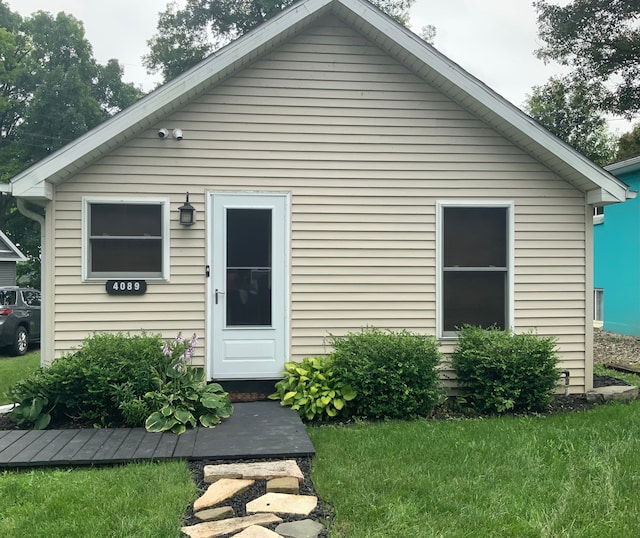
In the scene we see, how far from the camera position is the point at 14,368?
10.0 meters

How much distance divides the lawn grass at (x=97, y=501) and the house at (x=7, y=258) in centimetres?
1739

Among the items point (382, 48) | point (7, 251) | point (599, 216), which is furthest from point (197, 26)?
point (382, 48)

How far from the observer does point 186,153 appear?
6266 millimetres

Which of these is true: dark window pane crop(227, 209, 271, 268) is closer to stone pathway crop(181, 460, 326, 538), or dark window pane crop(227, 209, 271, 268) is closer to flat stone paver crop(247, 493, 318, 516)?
stone pathway crop(181, 460, 326, 538)

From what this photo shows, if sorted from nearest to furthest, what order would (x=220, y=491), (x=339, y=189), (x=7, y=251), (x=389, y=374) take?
1. (x=220, y=491)
2. (x=389, y=374)
3. (x=339, y=189)
4. (x=7, y=251)

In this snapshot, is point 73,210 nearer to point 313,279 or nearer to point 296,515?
point 313,279

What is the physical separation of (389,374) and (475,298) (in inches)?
Result: 67.2

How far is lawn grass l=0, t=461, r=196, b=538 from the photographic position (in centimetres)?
321

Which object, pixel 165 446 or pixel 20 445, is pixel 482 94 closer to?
pixel 165 446

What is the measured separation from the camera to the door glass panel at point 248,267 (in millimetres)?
6344

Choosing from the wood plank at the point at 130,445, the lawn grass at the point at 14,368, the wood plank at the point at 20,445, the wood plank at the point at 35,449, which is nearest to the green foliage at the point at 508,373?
the wood plank at the point at 130,445

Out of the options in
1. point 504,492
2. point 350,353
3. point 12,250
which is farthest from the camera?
point 12,250

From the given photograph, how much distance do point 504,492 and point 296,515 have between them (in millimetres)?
1384

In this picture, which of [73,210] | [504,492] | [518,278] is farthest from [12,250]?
[504,492]
